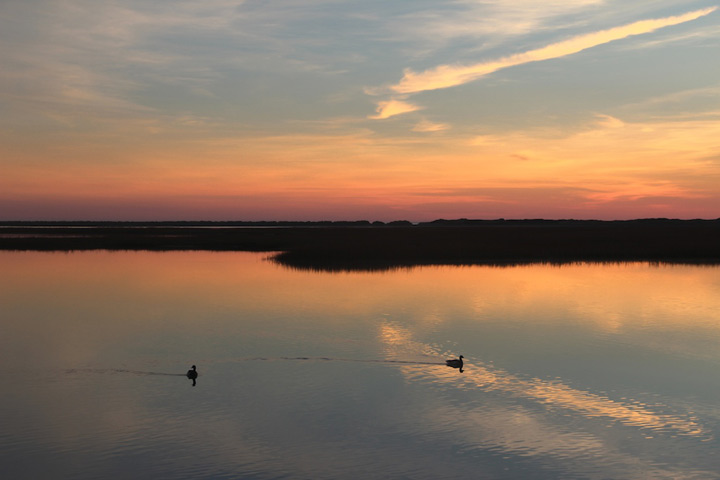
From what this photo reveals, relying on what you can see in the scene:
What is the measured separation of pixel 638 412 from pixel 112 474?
438 inches

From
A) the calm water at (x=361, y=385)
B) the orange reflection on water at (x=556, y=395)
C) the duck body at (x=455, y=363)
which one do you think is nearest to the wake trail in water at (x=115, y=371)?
the calm water at (x=361, y=385)

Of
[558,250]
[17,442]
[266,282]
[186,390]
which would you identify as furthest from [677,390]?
[558,250]

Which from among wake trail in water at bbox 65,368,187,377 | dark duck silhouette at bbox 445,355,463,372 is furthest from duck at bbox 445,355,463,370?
wake trail in water at bbox 65,368,187,377

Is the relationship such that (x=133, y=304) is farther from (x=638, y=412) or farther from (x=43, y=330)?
(x=638, y=412)

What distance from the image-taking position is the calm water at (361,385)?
41.6ft

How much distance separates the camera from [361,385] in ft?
59.1

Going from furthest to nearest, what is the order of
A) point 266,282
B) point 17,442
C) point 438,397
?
point 266,282, point 438,397, point 17,442

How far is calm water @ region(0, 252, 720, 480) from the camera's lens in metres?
12.7

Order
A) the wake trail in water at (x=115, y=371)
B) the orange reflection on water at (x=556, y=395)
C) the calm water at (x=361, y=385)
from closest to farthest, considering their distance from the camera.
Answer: the calm water at (x=361, y=385) → the orange reflection on water at (x=556, y=395) → the wake trail in water at (x=115, y=371)

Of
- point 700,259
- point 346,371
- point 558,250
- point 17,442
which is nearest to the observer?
point 17,442

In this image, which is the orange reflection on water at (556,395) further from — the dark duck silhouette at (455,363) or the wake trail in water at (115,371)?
the wake trail in water at (115,371)

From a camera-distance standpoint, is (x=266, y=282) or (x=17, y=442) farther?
(x=266, y=282)

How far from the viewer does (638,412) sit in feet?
50.8

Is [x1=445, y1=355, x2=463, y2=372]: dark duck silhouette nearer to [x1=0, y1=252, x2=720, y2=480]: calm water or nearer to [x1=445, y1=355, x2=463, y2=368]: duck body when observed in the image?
[x1=445, y1=355, x2=463, y2=368]: duck body
